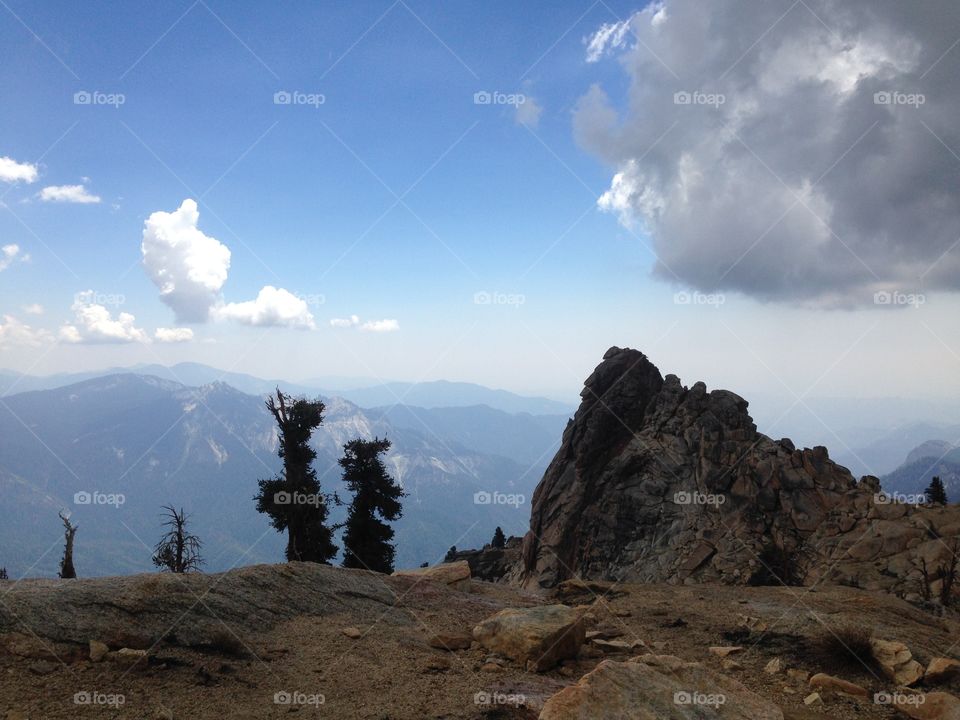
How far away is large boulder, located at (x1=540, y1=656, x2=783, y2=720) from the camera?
30.7ft

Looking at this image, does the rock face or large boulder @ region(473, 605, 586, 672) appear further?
the rock face

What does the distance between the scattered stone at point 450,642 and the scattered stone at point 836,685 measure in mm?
7504

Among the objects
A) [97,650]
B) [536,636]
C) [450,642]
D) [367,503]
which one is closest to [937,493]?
[367,503]

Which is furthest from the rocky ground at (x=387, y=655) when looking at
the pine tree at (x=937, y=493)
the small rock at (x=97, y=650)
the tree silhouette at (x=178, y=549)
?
the pine tree at (x=937, y=493)

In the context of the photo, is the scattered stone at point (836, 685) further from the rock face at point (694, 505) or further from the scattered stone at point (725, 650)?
the rock face at point (694, 505)

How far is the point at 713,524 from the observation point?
51.0 meters

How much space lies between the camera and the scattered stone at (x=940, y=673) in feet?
40.7

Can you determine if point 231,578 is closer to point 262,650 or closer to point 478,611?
point 262,650

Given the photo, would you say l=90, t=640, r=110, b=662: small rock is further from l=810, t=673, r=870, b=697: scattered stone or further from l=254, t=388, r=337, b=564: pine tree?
l=254, t=388, r=337, b=564: pine tree

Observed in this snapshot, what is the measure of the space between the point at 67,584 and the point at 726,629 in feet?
54.1

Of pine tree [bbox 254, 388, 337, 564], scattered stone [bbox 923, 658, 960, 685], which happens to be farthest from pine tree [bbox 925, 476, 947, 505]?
scattered stone [bbox 923, 658, 960, 685]

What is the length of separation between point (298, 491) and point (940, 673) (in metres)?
30.7

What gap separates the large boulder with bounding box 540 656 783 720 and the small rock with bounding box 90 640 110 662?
828 centimetres

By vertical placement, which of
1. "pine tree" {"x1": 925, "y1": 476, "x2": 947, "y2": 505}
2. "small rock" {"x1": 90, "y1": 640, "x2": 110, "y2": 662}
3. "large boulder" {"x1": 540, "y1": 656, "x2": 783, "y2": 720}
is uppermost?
"small rock" {"x1": 90, "y1": 640, "x2": 110, "y2": 662}
